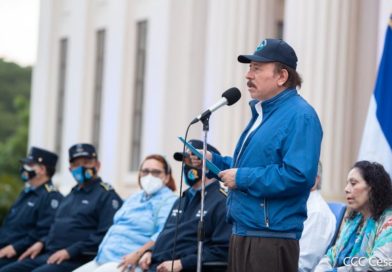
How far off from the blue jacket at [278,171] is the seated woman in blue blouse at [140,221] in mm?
3130

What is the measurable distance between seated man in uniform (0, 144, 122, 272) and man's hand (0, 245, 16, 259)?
0.61 metres

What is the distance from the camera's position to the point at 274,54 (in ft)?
17.8

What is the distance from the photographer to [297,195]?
5277 mm

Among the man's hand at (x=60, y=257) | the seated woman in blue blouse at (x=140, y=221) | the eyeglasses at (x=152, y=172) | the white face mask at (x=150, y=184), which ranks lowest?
the man's hand at (x=60, y=257)

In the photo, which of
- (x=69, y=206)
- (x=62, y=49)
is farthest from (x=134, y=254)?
(x=62, y=49)

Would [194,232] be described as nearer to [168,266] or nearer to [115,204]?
[168,266]

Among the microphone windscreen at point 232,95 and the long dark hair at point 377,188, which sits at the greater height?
the microphone windscreen at point 232,95

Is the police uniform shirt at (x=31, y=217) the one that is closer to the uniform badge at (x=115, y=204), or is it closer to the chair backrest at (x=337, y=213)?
the uniform badge at (x=115, y=204)

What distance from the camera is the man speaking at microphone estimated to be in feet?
17.0

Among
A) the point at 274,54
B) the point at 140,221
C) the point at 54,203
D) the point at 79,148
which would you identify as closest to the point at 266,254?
the point at 274,54

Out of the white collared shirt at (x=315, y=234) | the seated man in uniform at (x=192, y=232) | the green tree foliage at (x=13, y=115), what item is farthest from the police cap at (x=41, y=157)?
the green tree foliage at (x=13, y=115)

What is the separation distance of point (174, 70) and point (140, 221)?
7158mm

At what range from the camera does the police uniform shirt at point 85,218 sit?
9.11m

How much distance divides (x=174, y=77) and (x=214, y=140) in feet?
7.69
